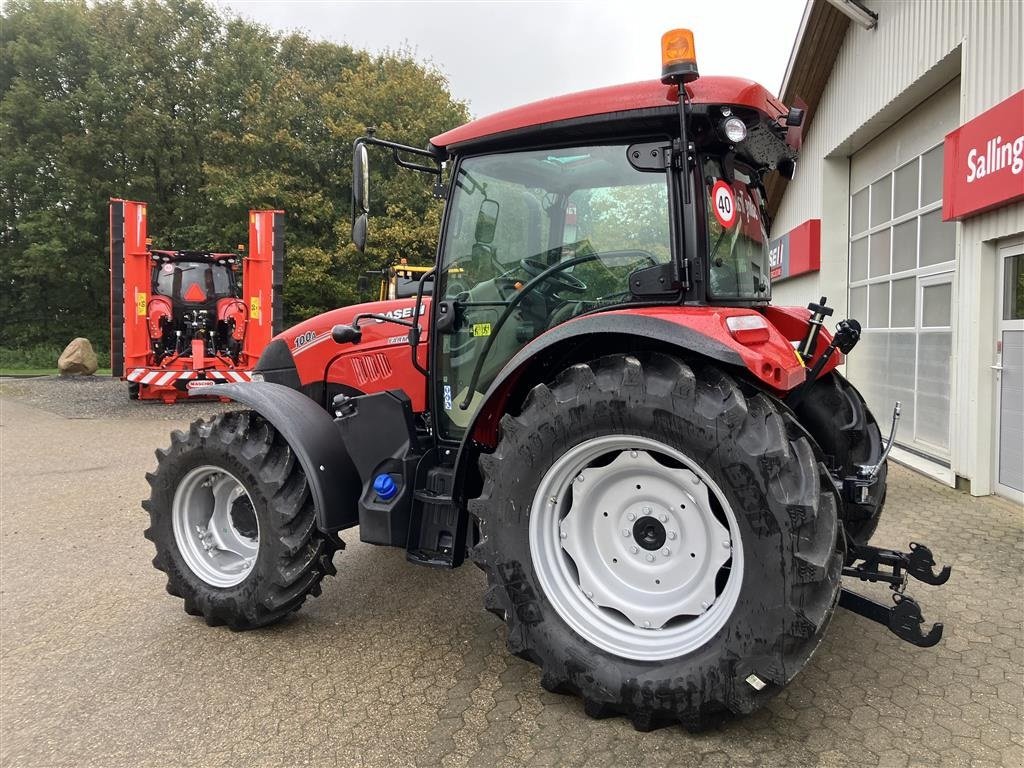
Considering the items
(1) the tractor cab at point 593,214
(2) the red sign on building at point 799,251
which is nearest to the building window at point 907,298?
(2) the red sign on building at point 799,251

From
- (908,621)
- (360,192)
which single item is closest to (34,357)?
(360,192)

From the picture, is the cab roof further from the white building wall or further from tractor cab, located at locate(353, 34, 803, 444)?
the white building wall

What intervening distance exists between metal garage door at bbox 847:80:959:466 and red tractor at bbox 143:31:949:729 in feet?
15.5

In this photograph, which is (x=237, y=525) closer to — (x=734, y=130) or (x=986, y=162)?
(x=734, y=130)

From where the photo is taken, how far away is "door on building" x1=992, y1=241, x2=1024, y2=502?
19.3 ft

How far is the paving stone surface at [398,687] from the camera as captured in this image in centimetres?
241

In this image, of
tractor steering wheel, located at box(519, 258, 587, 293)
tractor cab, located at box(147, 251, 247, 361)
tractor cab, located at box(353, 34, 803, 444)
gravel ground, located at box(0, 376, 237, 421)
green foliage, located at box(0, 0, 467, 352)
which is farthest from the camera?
green foliage, located at box(0, 0, 467, 352)

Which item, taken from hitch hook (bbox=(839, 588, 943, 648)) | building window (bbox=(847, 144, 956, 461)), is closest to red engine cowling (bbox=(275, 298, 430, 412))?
hitch hook (bbox=(839, 588, 943, 648))

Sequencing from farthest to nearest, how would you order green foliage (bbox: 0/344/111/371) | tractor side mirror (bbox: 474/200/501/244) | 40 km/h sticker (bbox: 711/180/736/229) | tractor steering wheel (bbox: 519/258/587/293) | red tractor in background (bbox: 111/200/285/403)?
green foliage (bbox: 0/344/111/371)
red tractor in background (bbox: 111/200/285/403)
tractor side mirror (bbox: 474/200/501/244)
tractor steering wheel (bbox: 519/258/587/293)
40 km/h sticker (bbox: 711/180/736/229)

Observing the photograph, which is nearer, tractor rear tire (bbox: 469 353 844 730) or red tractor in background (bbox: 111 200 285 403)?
tractor rear tire (bbox: 469 353 844 730)

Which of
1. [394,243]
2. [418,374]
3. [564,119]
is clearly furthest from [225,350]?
[564,119]

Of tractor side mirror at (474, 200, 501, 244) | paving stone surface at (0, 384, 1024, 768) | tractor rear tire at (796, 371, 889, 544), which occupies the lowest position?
paving stone surface at (0, 384, 1024, 768)

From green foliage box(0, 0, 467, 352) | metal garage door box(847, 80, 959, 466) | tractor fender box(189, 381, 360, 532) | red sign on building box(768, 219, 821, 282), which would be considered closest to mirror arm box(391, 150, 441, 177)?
tractor fender box(189, 381, 360, 532)

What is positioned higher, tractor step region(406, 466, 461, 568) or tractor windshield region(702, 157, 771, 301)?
tractor windshield region(702, 157, 771, 301)
